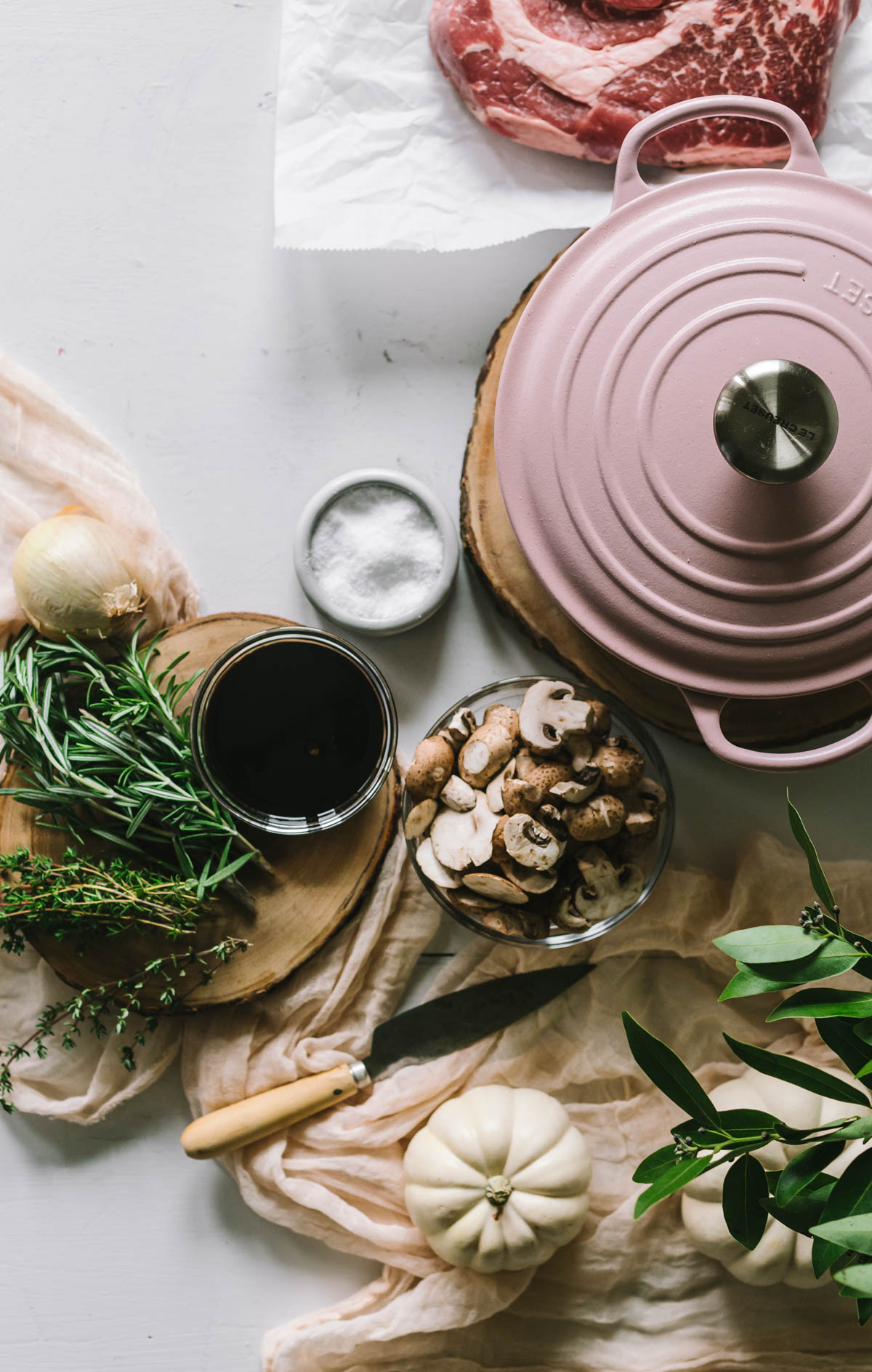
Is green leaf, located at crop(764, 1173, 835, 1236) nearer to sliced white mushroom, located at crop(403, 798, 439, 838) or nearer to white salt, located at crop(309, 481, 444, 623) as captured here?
sliced white mushroom, located at crop(403, 798, 439, 838)

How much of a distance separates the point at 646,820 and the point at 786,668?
19 cm

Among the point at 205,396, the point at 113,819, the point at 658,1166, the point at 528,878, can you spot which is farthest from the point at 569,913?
the point at 205,396

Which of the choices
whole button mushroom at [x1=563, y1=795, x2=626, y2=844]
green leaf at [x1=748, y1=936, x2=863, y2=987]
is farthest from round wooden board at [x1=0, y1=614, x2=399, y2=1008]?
green leaf at [x1=748, y1=936, x2=863, y2=987]

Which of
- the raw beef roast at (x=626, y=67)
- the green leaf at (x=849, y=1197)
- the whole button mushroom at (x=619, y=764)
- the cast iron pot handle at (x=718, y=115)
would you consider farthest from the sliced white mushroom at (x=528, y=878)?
the raw beef roast at (x=626, y=67)

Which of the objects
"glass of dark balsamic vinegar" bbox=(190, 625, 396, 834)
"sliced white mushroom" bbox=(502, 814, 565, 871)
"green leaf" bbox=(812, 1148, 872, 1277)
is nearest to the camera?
"green leaf" bbox=(812, 1148, 872, 1277)

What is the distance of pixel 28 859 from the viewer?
95 cm

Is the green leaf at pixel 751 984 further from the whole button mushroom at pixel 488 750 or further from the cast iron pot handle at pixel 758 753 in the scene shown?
the whole button mushroom at pixel 488 750

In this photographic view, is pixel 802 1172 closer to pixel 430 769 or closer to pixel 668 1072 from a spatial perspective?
pixel 668 1072

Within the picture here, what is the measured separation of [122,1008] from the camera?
0.99 metres

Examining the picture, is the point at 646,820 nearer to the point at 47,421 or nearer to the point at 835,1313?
the point at 835,1313

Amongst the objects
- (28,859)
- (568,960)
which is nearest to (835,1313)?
(568,960)

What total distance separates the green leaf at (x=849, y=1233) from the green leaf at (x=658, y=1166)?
0.51 feet

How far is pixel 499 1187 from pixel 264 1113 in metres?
0.25

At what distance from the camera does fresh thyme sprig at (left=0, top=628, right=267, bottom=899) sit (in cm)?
96
